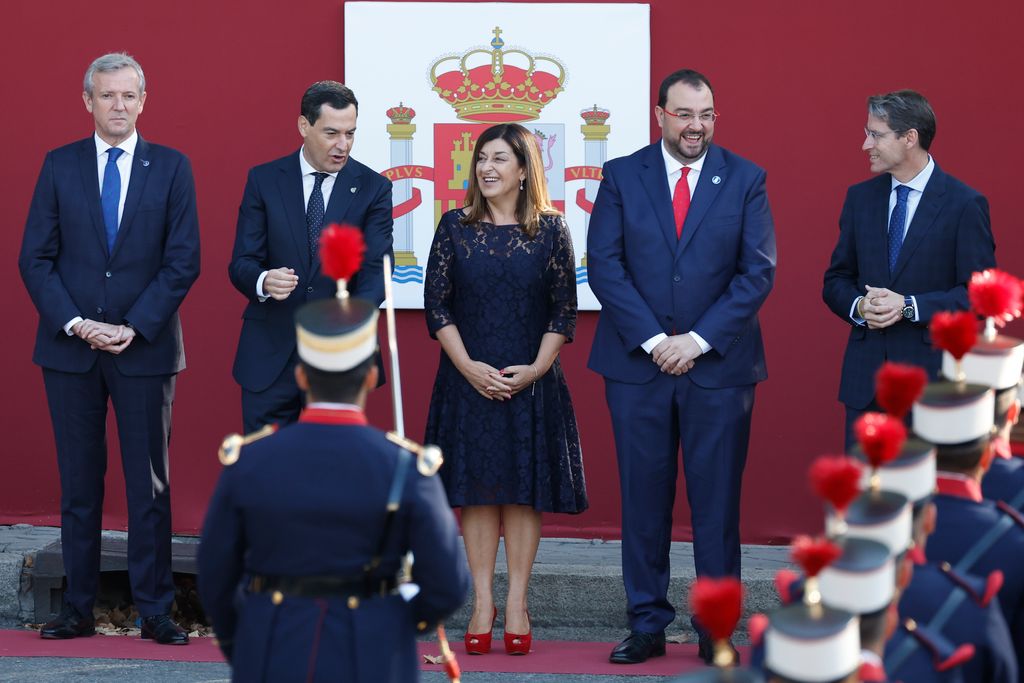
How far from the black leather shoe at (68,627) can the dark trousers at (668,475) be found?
1927 millimetres

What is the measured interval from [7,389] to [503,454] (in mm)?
2434

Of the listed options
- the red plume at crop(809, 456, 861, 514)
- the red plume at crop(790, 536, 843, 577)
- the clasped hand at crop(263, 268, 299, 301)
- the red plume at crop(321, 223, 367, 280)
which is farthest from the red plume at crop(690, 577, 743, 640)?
the clasped hand at crop(263, 268, 299, 301)

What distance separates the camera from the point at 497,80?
6.77 meters

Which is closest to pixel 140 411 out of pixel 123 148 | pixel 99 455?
pixel 99 455

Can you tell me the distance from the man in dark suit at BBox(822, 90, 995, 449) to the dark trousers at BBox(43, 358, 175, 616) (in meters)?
2.45

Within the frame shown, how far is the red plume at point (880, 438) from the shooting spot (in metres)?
2.82

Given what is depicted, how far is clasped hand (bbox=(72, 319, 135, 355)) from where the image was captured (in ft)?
18.7

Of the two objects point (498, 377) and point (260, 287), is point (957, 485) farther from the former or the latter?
point (260, 287)

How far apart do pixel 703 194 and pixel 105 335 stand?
2121 mm

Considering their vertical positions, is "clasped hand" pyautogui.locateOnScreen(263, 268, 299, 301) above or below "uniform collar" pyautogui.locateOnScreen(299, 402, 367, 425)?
above

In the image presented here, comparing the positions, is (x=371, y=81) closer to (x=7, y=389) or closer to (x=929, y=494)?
(x=7, y=389)

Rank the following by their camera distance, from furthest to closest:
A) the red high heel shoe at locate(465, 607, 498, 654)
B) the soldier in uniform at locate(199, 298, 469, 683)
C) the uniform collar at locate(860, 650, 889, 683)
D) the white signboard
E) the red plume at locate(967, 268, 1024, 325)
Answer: the white signboard
the red high heel shoe at locate(465, 607, 498, 654)
the red plume at locate(967, 268, 1024, 325)
the soldier in uniform at locate(199, 298, 469, 683)
the uniform collar at locate(860, 650, 889, 683)

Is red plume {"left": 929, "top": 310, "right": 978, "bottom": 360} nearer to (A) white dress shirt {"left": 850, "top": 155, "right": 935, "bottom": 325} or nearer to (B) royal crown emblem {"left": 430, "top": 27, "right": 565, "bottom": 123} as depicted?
(A) white dress shirt {"left": 850, "top": 155, "right": 935, "bottom": 325}

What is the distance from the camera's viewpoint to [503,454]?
577 centimetres
